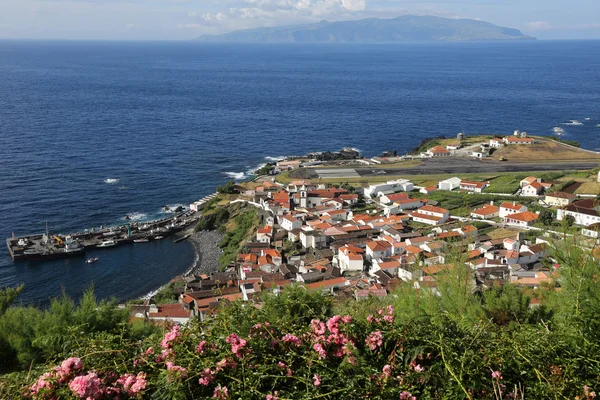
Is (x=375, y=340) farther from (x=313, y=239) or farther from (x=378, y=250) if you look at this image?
(x=313, y=239)

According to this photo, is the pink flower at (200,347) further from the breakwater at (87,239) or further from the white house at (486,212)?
the breakwater at (87,239)

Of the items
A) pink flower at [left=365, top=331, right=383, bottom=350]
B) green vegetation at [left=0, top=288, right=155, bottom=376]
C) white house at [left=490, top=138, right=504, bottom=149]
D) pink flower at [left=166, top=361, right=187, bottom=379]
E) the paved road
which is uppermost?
pink flower at [left=166, top=361, right=187, bottom=379]

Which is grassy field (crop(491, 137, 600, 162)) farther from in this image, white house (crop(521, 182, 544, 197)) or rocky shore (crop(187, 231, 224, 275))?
rocky shore (crop(187, 231, 224, 275))

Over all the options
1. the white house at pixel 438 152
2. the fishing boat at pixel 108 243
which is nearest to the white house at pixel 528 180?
the white house at pixel 438 152

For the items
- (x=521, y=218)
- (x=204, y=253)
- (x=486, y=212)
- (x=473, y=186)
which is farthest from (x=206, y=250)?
(x=473, y=186)

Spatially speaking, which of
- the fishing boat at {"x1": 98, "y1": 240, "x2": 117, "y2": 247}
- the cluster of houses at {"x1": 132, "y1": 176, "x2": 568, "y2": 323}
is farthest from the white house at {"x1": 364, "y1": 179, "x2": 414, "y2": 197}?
the fishing boat at {"x1": 98, "y1": 240, "x2": 117, "y2": 247}

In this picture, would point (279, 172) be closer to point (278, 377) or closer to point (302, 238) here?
point (302, 238)
